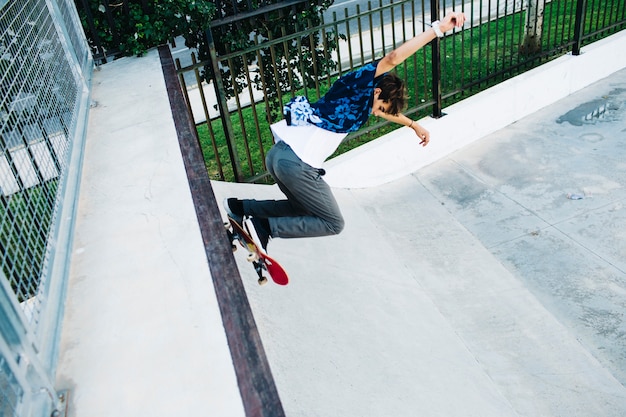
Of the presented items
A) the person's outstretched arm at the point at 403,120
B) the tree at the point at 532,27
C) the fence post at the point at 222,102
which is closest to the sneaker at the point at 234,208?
the person's outstretched arm at the point at 403,120

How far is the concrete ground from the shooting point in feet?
6.81

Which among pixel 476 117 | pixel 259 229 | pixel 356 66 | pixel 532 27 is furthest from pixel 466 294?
pixel 532 27

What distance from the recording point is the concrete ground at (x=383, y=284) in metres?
2.07

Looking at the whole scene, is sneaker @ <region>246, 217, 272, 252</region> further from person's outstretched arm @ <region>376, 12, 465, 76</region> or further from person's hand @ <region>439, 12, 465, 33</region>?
person's hand @ <region>439, 12, 465, 33</region>

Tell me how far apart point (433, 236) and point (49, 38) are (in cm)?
344

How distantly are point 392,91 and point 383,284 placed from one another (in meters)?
1.46

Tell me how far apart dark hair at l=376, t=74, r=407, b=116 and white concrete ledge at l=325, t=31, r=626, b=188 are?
2.00 metres

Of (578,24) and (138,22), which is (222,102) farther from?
(578,24)

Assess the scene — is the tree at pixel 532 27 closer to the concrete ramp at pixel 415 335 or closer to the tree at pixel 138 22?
the concrete ramp at pixel 415 335

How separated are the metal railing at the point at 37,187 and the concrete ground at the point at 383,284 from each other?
144mm

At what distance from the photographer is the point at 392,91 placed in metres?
3.37

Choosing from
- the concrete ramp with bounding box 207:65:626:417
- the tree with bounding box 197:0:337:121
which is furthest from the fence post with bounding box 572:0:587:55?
the tree with bounding box 197:0:337:121

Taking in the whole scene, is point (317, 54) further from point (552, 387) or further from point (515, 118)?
point (552, 387)

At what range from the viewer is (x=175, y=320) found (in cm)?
211
